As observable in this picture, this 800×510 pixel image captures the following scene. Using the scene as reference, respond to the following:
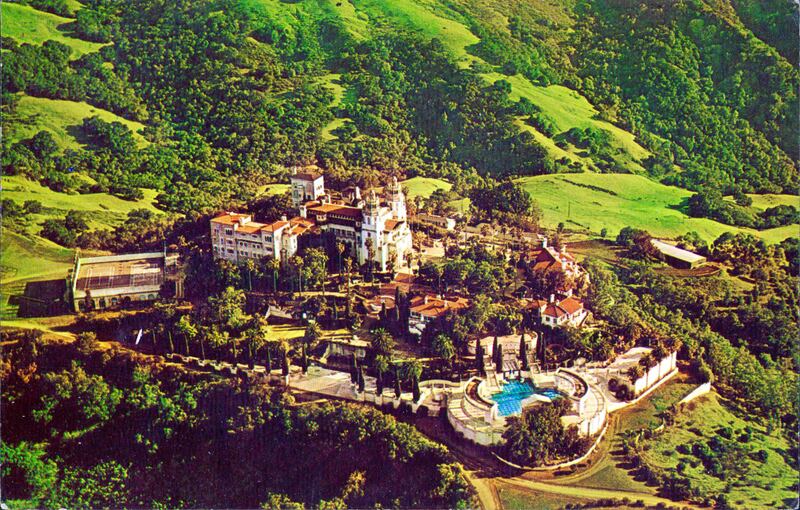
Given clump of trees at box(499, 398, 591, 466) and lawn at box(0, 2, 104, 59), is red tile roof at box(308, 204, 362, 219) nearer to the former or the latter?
clump of trees at box(499, 398, 591, 466)

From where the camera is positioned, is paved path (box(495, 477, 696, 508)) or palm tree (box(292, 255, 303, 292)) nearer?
paved path (box(495, 477, 696, 508))

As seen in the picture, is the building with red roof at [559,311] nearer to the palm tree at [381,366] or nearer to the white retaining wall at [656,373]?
the white retaining wall at [656,373]

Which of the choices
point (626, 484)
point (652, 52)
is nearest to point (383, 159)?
point (652, 52)

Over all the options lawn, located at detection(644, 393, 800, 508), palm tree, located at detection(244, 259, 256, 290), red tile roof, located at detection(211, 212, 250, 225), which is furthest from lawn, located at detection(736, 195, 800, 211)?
palm tree, located at detection(244, 259, 256, 290)

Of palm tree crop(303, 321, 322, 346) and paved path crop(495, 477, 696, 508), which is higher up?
palm tree crop(303, 321, 322, 346)

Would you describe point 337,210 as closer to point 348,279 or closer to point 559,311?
point 348,279

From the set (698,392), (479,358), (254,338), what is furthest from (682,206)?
(254,338)

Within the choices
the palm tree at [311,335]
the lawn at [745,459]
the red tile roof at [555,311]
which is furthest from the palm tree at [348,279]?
the lawn at [745,459]
